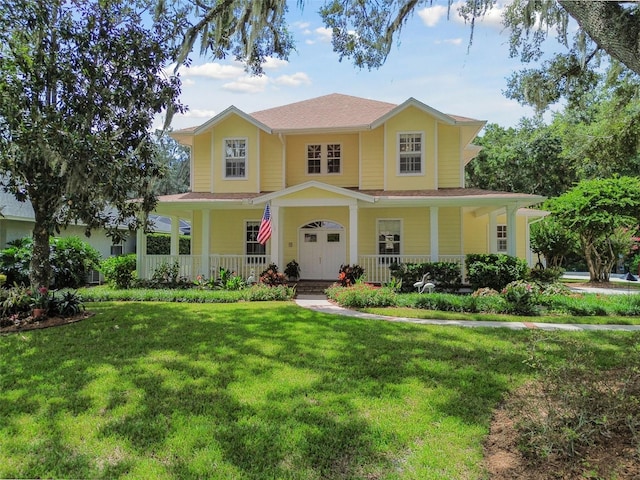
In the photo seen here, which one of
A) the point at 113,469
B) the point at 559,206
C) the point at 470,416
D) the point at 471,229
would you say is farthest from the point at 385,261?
the point at 113,469

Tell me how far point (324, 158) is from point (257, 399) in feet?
44.3

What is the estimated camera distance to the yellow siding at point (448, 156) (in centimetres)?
1591

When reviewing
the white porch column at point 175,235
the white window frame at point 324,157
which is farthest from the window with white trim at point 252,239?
the white window frame at point 324,157

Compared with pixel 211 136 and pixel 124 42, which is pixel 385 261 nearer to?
pixel 211 136

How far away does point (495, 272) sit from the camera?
13.5 m

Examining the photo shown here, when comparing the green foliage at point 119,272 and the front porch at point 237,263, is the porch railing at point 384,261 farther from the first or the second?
the green foliage at point 119,272

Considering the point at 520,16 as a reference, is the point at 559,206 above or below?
below

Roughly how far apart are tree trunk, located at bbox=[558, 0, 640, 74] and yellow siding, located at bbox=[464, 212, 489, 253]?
15.2m

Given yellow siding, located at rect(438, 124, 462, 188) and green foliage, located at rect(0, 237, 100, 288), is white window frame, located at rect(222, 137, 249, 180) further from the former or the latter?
yellow siding, located at rect(438, 124, 462, 188)

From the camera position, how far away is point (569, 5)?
4227mm

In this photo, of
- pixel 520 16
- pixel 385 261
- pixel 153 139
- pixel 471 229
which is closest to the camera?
pixel 520 16

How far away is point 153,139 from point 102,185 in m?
2.19

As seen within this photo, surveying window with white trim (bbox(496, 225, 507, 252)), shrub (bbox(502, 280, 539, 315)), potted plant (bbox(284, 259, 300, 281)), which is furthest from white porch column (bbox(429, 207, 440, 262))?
window with white trim (bbox(496, 225, 507, 252))

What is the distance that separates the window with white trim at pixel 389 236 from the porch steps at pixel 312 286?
2.47 metres
